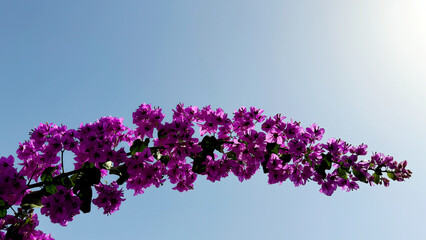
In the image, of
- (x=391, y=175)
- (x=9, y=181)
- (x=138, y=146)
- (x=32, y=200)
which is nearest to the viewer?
(x=9, y=181)

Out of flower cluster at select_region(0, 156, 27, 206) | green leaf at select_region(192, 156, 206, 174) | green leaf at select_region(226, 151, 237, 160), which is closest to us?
flower cluster at select_region(0, 156, 27, 206)

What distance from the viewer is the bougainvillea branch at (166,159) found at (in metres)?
5.80

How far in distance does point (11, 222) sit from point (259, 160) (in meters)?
4.67

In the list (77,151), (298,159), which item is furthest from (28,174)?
(298,159)

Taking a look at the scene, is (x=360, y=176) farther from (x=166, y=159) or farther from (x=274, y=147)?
(x=166, y=159)

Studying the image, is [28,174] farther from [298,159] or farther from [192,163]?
[298,159]

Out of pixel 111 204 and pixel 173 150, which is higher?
pixel 173 150

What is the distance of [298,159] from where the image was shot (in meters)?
6.58

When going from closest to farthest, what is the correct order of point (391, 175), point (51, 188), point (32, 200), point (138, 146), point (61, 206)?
point (61, 206)
point (51, 188)
point (32, 200)
point (138, 146)
point (391, 175)

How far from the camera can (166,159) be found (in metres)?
6.50

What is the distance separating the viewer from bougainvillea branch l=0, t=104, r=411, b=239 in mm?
5797

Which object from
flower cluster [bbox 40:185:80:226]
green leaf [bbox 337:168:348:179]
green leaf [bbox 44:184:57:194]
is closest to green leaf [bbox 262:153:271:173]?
green leaf [bbox 337:168:348:179]

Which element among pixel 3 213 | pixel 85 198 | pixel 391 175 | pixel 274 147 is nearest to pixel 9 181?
pixel 3 213

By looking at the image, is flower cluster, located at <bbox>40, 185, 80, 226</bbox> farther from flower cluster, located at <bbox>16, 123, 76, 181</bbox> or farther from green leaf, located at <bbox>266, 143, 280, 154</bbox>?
green leaf, located at <bbox>266, 143, 280, 154</bbox>
